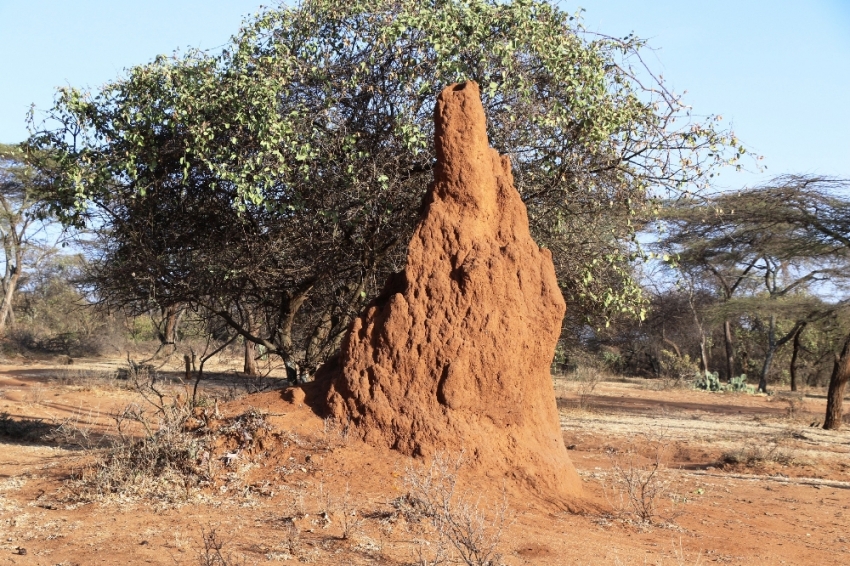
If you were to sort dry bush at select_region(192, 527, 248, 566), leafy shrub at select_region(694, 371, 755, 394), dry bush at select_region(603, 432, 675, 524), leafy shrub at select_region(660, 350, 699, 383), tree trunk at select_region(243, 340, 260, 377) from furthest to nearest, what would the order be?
leafy shrub at select_region(660, 350, 699, 383), leafy shrub at select_region(694, 371, 755, 394), tree trunk at select_region(243, 340, 260, 377), dry bush at select_region(603, 432, 675, 524), dry bush at select_region(192, 527, 248, 566)

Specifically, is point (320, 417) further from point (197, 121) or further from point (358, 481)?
point (197, 121)

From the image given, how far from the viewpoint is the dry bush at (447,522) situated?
14.4ft

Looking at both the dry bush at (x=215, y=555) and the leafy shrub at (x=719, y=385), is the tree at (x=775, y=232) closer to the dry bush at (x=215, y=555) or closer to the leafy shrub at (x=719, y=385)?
the leafy shrub at (x=719, y=385)

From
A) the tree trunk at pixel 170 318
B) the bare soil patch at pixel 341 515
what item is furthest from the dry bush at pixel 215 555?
the tree trunk at pixel 170 318

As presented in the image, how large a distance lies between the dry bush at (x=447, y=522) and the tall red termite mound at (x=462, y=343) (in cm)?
43

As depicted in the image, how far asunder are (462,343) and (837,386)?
965 cm

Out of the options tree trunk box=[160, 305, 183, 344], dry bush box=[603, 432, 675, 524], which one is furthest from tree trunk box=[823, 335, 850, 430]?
tree trunk box=[160, 305, 183, 344]

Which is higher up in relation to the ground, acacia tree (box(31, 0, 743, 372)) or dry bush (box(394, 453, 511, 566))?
acacia tree (box(31, 0, 743, 372))

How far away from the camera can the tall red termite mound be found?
637cm

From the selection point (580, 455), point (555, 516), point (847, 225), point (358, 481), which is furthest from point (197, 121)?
point (847, 225)

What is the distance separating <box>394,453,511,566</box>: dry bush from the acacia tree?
3.03 m

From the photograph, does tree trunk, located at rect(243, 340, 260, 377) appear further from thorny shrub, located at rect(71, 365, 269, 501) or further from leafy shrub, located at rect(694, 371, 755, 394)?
leafy shrub, located at rect(694, 371, 755, 394)

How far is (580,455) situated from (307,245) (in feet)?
14.1

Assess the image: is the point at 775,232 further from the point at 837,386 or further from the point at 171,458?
the point at 171,458
